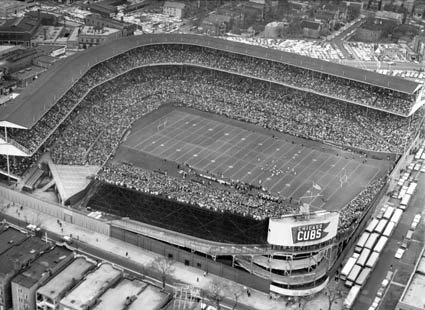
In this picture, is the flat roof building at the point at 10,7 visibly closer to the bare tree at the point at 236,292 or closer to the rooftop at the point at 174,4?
the rooftop at the point at 174,4

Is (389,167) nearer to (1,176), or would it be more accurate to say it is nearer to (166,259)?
(166,259)

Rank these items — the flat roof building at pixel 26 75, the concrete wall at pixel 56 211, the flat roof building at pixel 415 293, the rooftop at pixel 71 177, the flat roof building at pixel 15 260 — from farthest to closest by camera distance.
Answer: the flat roof building at pixel 26 75
the rooftop at pixel 71 177
the concrete wall at pixel 56 211
the flat roof building at pixel 15 260
the flat roof building at pixel 415 293

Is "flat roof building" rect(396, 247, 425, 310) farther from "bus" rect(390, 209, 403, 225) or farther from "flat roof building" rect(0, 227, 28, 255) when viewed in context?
Result: "flat roof building" rect(0, 227, 28, 255)

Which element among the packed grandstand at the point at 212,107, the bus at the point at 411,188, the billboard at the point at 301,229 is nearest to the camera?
the billboard at the point at 301,229

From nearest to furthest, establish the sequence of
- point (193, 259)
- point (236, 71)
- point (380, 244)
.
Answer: point (193, 259)
point (380, 244)
point (236, 71)

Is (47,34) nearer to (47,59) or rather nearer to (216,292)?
(47,59)

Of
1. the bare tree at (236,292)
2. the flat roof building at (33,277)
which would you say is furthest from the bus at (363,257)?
the flat roof building at (33,277)

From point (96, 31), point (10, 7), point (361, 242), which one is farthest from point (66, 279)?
point (10, 7)
